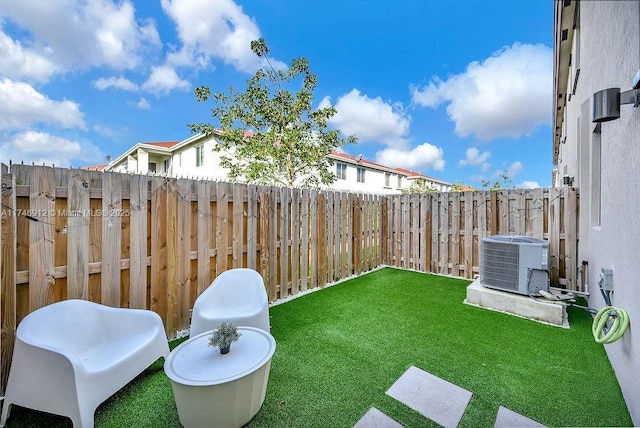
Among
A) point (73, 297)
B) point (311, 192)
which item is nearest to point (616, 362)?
point (311, 192)

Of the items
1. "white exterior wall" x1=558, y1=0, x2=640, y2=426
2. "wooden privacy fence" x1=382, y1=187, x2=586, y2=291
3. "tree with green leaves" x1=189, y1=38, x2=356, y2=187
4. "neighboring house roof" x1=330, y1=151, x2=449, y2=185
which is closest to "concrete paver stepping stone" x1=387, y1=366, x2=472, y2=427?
"white exterior wall" x1=558, y1=0, x2=640, y2=426

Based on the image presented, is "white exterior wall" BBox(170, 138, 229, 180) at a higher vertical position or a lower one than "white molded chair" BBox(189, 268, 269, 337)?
higher

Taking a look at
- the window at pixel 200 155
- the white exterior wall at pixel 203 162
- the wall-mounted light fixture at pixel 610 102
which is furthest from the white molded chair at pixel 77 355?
the window at pixel 200 155

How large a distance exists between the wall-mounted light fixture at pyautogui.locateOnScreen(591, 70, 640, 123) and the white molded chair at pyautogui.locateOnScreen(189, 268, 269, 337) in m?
3.04

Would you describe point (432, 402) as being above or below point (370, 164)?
below

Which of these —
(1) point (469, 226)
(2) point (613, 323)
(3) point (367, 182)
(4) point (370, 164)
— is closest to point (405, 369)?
(2) point (613, 323)

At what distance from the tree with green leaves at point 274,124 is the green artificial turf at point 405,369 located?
284 inches

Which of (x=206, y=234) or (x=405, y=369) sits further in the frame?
(x=206, y=234)

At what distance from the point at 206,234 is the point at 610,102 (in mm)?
3813

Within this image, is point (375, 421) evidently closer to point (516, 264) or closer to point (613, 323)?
point (613, 323)

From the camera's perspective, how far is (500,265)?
3777 mm

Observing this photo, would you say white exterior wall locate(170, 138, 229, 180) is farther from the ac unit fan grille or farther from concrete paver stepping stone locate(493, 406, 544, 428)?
concrete paver stepping stone locate(493, 406, 544, 428)

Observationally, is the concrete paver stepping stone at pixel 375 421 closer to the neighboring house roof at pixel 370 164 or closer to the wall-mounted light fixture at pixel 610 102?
the wall-mounted light fixture at pixel 610 102

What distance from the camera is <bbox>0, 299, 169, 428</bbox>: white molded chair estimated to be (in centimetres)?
164
